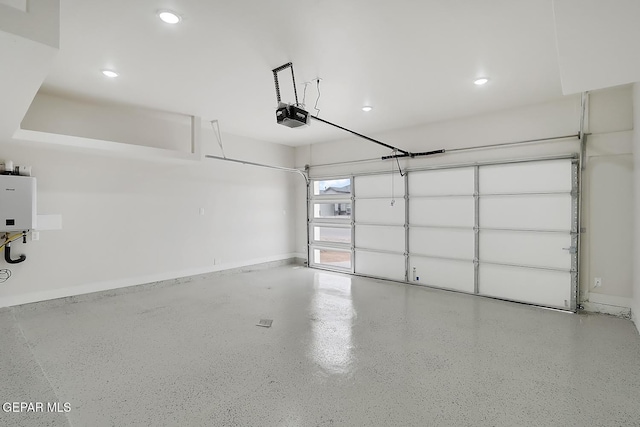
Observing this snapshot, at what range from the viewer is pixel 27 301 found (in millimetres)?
4164

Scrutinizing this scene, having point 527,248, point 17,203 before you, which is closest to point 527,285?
point 527,248

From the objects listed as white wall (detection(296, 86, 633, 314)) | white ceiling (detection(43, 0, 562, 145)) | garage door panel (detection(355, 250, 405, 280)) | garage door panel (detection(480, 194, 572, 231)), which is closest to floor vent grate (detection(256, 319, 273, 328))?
white ceiling (detection(43, 0, 562, 145))

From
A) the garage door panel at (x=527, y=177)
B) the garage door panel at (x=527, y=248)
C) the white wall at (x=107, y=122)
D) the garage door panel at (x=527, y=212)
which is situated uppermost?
the white wall at (x=107, y=122)

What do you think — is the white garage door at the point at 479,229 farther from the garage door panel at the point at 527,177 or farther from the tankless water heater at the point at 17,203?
the tankless water heater at the point at 17,203

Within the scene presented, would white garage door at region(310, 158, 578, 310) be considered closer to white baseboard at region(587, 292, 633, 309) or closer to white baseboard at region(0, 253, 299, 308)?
white baseboard at region(587, 292, 633, 309)

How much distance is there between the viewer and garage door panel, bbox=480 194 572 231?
Result: 171 inches

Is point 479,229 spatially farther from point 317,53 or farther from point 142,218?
point 142,218

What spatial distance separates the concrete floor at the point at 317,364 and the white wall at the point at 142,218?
55 centimetres

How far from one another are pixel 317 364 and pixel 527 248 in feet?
12.5

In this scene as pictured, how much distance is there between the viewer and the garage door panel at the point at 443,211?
17.0ft

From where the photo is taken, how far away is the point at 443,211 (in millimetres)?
5434

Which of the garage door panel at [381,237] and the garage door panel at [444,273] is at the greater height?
the garage door panel at [381,237]

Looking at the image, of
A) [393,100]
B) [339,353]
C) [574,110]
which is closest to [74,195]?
[339,353]

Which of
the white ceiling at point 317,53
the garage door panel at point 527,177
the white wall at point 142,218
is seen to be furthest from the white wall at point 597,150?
the white wall at point 142,218
